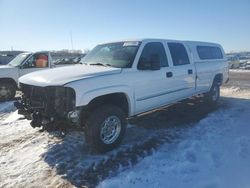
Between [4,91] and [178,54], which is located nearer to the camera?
[178,54]

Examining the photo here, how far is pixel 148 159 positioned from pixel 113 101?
1.28m

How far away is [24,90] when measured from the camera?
5.18m

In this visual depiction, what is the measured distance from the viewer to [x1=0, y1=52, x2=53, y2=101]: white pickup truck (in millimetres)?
10305

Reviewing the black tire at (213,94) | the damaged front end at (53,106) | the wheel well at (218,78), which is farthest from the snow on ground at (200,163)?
the wheel well at (218,78)

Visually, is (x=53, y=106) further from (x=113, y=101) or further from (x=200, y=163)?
(x=200, y=163)

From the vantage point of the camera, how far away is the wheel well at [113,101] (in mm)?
4797

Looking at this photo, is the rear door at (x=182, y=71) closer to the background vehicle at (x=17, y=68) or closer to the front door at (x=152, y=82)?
the front door at (x=152, y=82)

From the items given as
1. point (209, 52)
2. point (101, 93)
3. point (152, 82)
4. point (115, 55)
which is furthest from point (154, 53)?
point (209, 52)

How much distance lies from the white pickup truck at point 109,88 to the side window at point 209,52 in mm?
1126

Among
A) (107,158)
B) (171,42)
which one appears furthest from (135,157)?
(171,42)

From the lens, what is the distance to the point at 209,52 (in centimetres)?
895

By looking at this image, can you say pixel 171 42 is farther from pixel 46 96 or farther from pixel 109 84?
pixel 46 96

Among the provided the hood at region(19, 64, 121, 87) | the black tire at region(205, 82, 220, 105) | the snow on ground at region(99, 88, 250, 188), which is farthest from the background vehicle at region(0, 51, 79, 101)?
the snow on ground at region(99, 88, 250, 188)

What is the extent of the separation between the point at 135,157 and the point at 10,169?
6.60 feet
